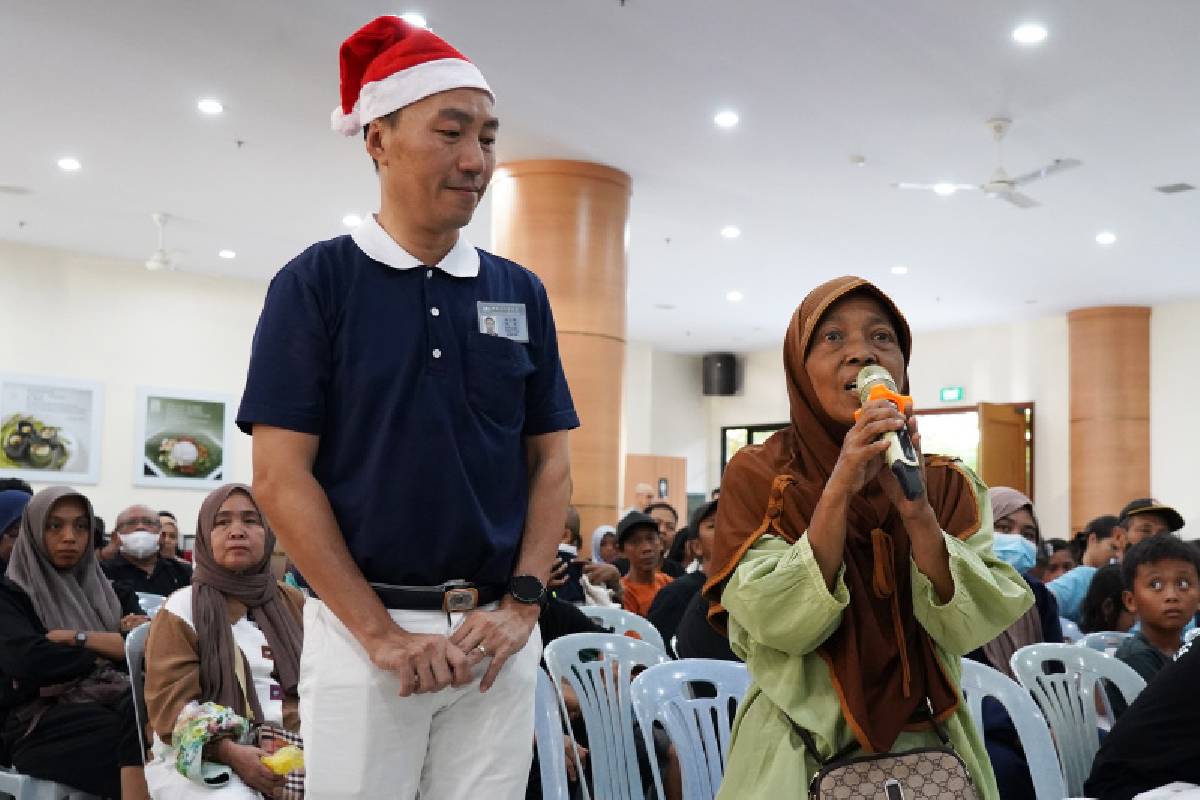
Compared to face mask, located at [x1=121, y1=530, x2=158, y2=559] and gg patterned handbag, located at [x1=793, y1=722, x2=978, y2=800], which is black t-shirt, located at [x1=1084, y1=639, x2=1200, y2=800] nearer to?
gg patterned handbag, located at [x1=793, y1=722, x2=978, y2=800]

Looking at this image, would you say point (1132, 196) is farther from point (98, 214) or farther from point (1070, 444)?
point (98, 214)

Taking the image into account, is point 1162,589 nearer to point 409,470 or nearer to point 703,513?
point 703,513

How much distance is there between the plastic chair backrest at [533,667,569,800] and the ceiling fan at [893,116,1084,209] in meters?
6.97

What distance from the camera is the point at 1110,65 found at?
25.3ft

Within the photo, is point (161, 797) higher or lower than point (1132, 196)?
lower

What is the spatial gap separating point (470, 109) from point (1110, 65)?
23.6 ft

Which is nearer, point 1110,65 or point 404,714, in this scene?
point 404,714

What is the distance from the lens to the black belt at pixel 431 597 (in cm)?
154

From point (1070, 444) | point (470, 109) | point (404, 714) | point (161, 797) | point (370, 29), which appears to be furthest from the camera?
point (1070, 444)

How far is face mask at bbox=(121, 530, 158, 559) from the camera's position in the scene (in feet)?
22.6

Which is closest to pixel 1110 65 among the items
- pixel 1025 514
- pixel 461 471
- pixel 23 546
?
pixel 1025 514

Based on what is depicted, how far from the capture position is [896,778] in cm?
162

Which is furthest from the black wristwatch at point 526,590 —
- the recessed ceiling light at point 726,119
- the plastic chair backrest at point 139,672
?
the recessed ceiling light at point 726,119

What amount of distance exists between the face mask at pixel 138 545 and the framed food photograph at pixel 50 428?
22.8 feet
